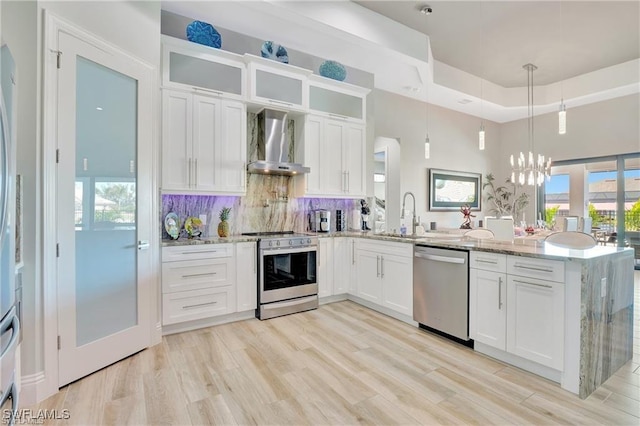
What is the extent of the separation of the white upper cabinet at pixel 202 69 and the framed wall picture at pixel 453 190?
168 inches

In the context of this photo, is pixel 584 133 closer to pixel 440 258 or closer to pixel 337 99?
pixel 337 99

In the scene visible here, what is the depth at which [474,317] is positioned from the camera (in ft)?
8.65

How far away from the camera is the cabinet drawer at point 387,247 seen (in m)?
3.26

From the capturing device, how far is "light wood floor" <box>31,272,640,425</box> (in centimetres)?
183

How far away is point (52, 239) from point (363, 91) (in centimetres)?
394

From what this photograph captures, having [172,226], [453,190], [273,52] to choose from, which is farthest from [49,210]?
[453,190]

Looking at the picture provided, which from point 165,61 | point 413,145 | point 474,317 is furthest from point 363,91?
point 474,317

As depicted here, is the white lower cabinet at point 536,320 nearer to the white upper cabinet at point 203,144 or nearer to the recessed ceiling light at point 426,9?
the white upper cabinet at point 203,144

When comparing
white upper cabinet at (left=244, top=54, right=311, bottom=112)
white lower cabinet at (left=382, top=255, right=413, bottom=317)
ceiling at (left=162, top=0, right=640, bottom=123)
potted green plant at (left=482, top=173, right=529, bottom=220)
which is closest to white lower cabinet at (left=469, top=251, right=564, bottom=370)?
white lower cabinet at (left=382, top=255, right=413, bottom=317)

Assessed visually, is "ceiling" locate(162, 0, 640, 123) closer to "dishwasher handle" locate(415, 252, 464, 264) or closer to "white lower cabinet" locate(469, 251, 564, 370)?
"dishwasher handle" locate(415, 252, 464, 264)

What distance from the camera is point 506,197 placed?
290 inches

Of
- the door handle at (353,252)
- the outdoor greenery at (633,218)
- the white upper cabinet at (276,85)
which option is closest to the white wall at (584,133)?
the outdoor greenery at (633,218)

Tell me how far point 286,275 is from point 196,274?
1.02m

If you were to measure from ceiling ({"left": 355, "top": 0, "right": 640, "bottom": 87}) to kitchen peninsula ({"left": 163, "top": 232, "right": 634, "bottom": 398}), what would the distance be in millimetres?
3046
